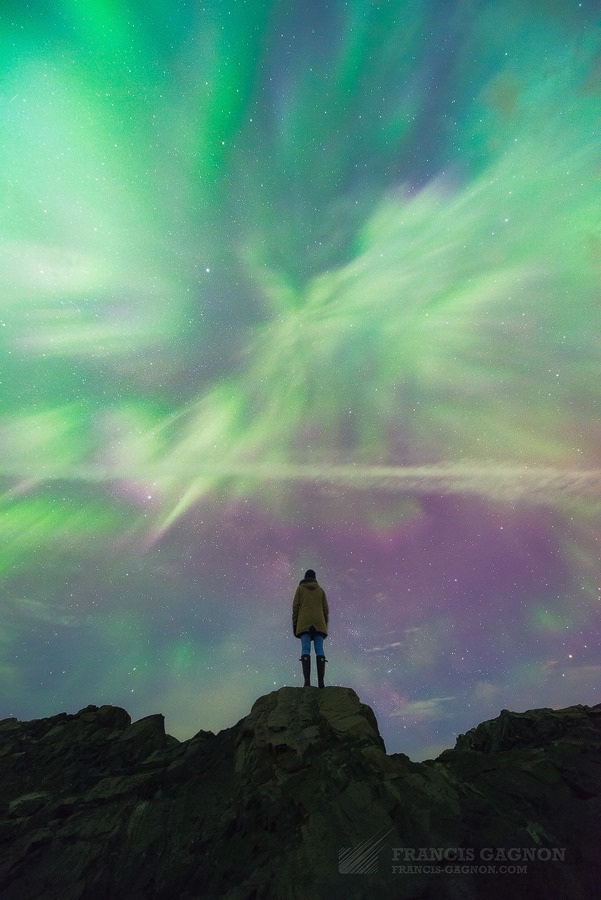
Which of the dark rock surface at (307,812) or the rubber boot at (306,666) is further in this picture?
the rubber boot at (306,666)

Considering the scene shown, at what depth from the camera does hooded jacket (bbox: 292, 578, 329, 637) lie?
13.8m

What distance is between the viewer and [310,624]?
13.8 meters

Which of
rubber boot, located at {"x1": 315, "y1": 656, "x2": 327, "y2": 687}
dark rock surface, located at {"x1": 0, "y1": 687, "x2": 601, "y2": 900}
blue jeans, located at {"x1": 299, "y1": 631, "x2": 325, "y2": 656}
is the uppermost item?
blue jeans, located at {"x1": 299, "y1": 631, "x2": 325, "y2": 656}

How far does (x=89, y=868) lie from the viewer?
9867mm

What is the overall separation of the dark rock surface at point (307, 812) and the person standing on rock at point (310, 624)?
34.8 inches

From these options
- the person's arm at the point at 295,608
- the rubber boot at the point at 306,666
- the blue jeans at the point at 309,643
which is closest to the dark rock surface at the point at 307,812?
the rubber boot at the point at 306,666

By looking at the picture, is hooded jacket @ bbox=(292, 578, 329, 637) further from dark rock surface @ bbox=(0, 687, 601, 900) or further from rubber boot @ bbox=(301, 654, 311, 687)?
dark rock surface @ bbox=(0, 687, 601, 900)

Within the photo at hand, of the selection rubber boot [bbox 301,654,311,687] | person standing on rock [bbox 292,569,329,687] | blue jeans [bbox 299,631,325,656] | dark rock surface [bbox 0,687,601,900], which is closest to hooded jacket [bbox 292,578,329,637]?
person standing on rock [bbox 292,569,329,687]

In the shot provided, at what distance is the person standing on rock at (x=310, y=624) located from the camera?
13.8 meters

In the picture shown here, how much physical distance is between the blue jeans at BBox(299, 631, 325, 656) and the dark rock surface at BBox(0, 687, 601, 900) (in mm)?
1121

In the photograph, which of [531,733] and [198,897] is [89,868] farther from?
[531,733]

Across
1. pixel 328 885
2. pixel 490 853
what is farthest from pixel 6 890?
pixel 490 853

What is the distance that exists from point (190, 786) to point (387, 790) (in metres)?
4.98

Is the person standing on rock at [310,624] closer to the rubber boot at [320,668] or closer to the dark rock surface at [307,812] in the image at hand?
the rubber boot at [320,668]
